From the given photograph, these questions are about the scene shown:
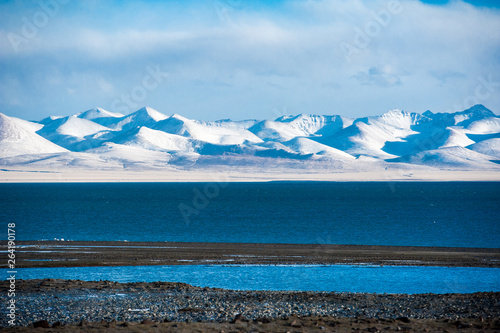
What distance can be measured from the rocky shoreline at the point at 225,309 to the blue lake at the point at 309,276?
364 centimetres

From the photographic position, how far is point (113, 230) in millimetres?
58844

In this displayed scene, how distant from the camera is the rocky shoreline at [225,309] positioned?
18250mm

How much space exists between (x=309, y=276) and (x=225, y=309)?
37.5ft

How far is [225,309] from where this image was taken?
21.5 m

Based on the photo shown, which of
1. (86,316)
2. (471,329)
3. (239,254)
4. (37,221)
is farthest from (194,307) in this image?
(37,221)

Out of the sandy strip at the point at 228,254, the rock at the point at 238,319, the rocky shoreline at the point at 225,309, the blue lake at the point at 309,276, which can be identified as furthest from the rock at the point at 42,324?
the sandy strip at the point at 228,254

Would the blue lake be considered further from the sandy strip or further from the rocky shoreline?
the rocky shoreline

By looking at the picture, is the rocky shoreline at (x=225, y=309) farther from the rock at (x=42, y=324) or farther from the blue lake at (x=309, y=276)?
the blue lake at (x=309, y=276)

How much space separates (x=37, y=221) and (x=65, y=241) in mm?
22712

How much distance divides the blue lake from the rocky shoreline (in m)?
3.64

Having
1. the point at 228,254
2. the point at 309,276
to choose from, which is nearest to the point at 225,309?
the point at 309,276

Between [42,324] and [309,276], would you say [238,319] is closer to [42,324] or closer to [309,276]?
[42,324]

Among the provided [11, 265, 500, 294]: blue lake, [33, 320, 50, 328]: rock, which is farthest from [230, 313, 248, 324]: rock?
[11, 265, 500, 294]: blue lake

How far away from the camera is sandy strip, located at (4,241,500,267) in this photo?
36.8 meters
